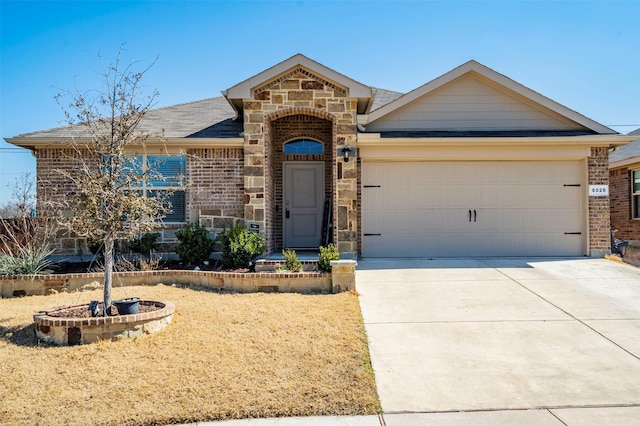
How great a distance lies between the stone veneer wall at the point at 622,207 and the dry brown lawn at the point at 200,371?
39.9 ft

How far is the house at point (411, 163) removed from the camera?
9984 millimetres

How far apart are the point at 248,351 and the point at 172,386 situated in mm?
1006

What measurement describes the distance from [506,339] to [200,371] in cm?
370

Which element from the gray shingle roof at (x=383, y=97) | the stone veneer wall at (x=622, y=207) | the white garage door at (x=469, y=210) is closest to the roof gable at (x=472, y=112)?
the white garage door at (x=469, y=210)

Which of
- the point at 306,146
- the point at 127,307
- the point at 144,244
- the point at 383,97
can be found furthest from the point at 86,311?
the point at 383,97

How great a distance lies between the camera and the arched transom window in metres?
11.9

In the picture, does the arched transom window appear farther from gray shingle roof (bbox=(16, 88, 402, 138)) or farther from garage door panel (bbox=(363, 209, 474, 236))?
garage door panel (bbox=(363, 209, 474, 236))

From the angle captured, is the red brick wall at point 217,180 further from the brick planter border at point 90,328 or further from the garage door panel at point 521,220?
the garage door panel at point 521,220

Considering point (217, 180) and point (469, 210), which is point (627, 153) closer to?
point (469, 210)

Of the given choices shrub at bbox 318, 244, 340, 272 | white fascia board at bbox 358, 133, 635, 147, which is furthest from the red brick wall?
shrub at bbox 318, 244, 340, 272

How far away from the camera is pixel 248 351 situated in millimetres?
5215

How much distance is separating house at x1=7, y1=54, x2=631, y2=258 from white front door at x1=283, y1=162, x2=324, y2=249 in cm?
40

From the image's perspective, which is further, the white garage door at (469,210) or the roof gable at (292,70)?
the white garage door at (469,210)

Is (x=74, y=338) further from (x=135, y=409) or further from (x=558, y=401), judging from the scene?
(x=558, y=401)
